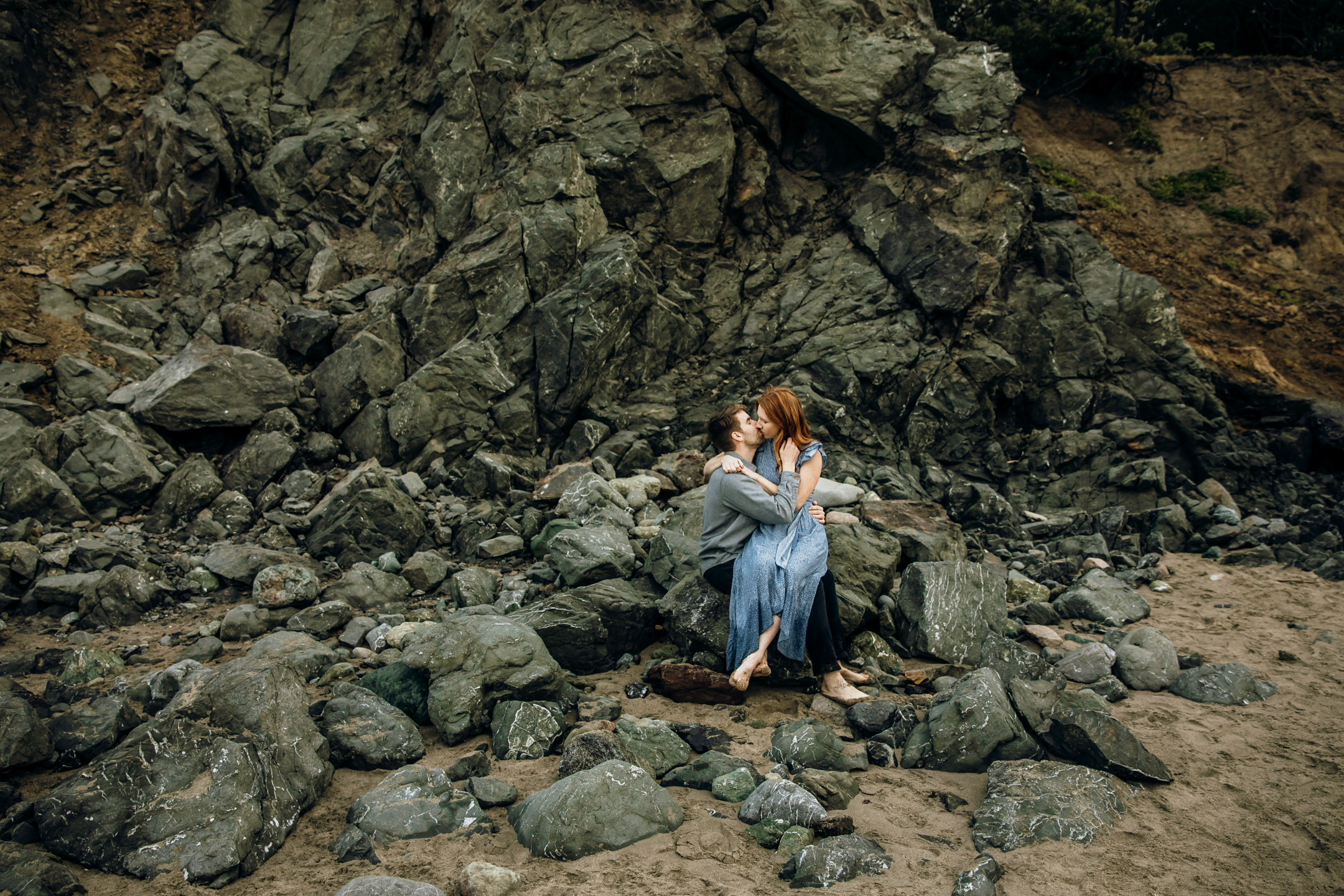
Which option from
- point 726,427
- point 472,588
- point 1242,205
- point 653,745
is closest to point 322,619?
point 472,588

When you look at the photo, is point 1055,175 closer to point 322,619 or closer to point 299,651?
point 322,619

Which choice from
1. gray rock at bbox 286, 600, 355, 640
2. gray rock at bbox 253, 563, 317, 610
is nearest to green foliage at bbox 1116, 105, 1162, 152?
gray rock at bbox 286, 600, 355, 640

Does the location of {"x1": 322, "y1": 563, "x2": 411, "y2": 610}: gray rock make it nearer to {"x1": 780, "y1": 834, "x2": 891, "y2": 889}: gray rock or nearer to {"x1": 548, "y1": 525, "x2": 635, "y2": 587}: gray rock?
{"x1": 548, "y1": 525, "x2": 635, "y2": 587}: gray rock

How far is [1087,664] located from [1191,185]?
45.1 ft

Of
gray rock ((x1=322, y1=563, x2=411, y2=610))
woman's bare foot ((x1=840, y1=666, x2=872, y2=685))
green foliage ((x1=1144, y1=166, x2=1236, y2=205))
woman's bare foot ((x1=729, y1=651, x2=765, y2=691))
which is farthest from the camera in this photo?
green foliage ((x1=1144, y1=166, x2=1236, y2=205))

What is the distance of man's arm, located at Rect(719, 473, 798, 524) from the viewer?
4.94m

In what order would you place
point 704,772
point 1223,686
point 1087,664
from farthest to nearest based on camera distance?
point 1087,664 → point 1223,686 → point 704,772

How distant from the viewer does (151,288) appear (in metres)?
11.4

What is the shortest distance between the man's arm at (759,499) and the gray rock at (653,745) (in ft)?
5.05

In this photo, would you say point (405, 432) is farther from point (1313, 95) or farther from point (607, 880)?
point (1313, 95)

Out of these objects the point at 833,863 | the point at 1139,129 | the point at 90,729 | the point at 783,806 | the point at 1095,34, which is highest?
the point at 1095,34

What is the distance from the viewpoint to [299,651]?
5.66 m

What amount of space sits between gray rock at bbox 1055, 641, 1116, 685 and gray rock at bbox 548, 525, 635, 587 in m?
3.76

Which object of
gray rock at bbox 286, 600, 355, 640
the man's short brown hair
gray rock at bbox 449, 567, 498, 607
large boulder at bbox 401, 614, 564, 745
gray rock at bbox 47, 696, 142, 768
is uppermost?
the man's short brown hair
